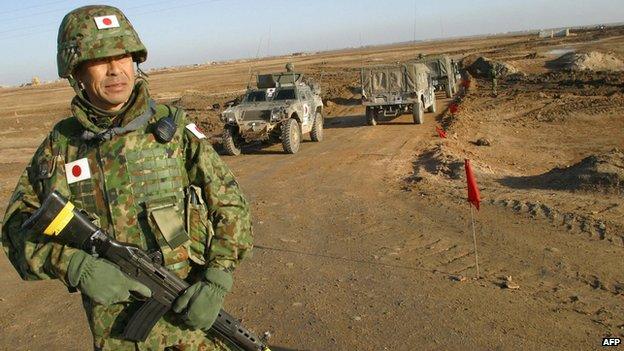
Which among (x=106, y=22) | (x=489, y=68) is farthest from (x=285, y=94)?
(x=489, y=68)

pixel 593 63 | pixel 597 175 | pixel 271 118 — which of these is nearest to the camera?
pixel 597 175

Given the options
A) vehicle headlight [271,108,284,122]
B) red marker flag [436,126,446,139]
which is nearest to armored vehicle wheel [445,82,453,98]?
red marker flag [436,126,446,139]

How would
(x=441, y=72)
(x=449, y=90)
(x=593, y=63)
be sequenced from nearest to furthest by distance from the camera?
(x=441, y=72)
(x=449, y=90)
(x=593, y=63)

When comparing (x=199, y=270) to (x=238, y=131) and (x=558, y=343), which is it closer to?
(x=558, y=343)

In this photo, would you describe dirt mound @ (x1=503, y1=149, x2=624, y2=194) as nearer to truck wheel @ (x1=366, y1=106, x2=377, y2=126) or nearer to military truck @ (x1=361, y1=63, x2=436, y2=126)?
military truck @ (x1=361, y1=63, x2=436, y2=126)

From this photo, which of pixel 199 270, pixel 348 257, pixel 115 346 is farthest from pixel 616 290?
pixel 115 346

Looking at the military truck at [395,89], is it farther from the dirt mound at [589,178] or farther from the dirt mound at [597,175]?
the dirt mound at [597,175]

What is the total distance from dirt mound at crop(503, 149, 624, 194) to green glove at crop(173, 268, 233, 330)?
21.5 feet

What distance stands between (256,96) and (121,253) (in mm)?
11706

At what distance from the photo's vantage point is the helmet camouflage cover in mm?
1970

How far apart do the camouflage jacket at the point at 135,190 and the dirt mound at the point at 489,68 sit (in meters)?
28.1

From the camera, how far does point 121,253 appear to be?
1912mm

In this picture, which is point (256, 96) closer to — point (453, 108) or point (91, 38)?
point (453, 108)


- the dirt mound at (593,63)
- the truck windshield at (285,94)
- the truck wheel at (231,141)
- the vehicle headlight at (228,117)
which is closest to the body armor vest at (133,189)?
the vehicle headlight at (228,117)
